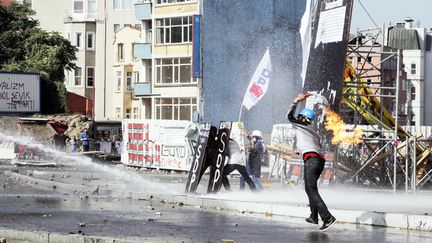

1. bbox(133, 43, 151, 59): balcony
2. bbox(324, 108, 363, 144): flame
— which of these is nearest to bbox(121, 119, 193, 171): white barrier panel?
bbox(324, 108, 363, 144): flame

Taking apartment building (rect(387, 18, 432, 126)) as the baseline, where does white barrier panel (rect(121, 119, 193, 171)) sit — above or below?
below

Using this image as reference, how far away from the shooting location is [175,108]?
71.5m

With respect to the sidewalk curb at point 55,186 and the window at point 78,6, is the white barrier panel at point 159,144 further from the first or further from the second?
the window at point 78,6

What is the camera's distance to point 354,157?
2895 cm

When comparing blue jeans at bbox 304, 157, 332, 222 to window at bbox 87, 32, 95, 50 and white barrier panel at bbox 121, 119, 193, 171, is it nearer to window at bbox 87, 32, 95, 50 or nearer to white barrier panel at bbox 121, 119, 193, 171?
white barrier panel at bbox 121, 119, 193, 171

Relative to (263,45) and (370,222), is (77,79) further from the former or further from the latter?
(370,222)

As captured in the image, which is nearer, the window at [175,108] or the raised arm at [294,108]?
the raised arm at [294,108]

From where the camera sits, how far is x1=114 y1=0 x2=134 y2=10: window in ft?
306

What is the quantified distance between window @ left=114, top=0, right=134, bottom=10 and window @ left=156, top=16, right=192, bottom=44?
21108 mm

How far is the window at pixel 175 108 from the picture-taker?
230ft

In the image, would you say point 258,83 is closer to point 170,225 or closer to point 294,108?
point 170,225

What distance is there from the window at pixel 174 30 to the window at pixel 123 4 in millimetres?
21108

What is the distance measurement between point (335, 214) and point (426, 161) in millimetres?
14234

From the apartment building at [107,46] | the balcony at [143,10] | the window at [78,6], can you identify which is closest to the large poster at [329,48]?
the balcony at [143,10]
